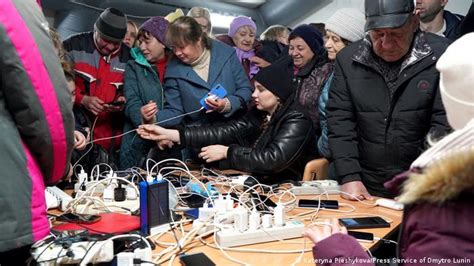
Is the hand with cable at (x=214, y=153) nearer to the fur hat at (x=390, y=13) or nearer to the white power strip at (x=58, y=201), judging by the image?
the white power strip at (x=58, y=201)

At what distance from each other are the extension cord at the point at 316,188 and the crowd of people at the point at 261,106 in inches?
2.4

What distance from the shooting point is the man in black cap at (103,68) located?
2603 millimetres

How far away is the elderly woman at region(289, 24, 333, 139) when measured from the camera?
2465mm

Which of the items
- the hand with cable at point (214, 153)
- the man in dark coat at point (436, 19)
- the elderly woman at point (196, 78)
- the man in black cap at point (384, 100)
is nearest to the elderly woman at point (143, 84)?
the elderly woman at point (196, 78)

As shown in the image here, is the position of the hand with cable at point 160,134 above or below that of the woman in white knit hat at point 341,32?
below

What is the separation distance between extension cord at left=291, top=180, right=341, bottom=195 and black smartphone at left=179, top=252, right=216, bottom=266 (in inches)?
27.0

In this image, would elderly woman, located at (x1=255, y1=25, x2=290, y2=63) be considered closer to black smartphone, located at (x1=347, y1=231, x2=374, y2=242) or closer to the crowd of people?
the crowd of people

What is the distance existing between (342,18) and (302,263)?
1626 mm

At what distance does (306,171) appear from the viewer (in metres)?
2.04

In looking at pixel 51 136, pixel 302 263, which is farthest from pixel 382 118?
pixel 51 136

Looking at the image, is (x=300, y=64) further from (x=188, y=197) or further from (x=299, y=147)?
(x=188, y=197)

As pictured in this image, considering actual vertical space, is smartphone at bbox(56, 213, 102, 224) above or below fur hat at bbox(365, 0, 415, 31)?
below

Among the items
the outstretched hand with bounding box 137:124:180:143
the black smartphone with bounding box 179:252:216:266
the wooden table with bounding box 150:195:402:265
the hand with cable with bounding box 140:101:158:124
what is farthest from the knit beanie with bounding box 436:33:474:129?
the hand with cable with bounding box 140:101:158:124

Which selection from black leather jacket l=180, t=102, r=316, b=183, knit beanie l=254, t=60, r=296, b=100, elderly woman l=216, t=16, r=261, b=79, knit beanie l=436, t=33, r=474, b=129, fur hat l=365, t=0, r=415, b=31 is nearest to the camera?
knit beanie l=436, t=33, r=474, b=129
